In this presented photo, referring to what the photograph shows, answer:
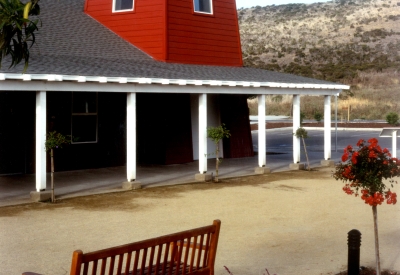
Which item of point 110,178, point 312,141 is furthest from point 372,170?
point 312,141

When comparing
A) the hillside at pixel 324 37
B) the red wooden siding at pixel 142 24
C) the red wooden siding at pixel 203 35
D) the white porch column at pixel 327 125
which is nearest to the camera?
the red wooden siding at pixel 142 24

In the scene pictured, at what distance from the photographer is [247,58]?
8181 centimetres

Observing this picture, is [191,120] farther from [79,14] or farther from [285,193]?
[285,193]

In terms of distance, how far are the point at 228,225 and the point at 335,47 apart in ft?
253

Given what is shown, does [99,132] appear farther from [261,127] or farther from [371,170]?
[371,170]

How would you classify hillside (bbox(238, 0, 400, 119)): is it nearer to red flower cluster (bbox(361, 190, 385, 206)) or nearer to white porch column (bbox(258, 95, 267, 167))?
white porch column (bbox(258, 95, 267, 167))

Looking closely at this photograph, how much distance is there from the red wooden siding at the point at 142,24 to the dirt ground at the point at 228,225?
19.5ft

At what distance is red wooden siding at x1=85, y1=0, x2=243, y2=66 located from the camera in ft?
66.2

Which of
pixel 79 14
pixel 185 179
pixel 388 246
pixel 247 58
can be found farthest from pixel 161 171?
pixel 247 58

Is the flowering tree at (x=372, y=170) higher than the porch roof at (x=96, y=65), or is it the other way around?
the porch roof at (x=96, y=65)

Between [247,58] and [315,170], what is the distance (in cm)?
6296

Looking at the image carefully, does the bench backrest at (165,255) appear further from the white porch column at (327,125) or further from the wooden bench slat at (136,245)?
the white porch column at (327,125)

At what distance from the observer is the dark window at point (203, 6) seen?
69.8ft

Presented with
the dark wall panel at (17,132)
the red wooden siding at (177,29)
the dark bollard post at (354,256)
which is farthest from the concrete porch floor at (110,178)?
the dark bollard post at (354,256)
